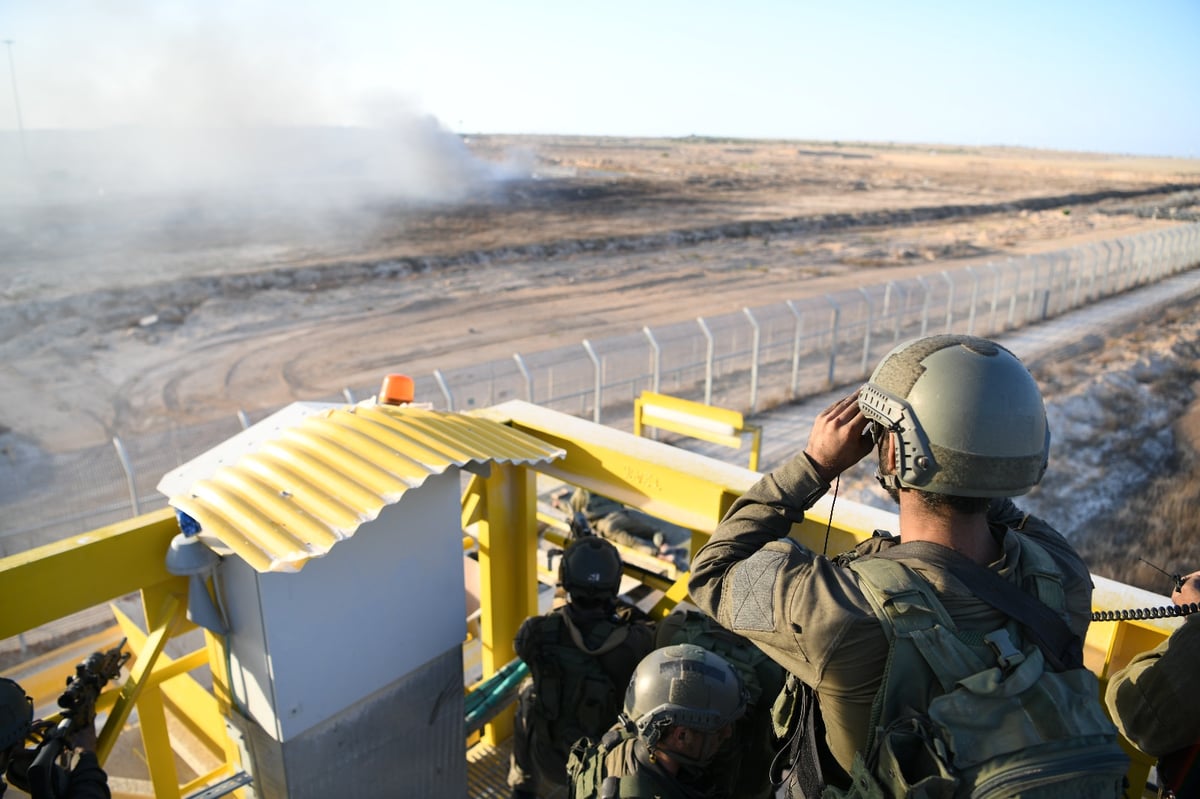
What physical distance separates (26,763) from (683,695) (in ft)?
6.05

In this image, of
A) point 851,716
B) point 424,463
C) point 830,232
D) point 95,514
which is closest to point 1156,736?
point 851,716

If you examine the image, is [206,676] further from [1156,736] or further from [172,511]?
[1156,736]

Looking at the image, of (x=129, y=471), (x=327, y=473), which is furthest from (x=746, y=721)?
(x=129, y=471)

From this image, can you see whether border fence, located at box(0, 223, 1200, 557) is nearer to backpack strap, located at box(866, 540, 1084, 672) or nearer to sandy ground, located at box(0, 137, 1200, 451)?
sandy ground, located at box(0, 137, 1200, 451)

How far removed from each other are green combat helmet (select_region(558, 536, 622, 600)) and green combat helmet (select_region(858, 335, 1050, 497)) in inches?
64.4

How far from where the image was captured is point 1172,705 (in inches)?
66.9

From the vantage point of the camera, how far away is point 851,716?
141cm

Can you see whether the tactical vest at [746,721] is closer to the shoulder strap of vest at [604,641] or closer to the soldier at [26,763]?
the shoulder strap of vest at [604,641]

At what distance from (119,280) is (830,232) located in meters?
29.0

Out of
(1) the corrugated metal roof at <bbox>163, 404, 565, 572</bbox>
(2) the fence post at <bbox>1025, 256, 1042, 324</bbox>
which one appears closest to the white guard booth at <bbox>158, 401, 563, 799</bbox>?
(1) the corrugated metal roof at <bbox>163, 404, 565, 572</bbox>

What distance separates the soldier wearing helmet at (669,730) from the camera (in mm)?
2129

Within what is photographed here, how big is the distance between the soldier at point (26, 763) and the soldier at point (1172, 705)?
2.60m

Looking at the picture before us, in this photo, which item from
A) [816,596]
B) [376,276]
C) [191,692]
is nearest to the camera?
[816,596]

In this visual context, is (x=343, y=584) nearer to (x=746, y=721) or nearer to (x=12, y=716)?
(x=12, y=716)
